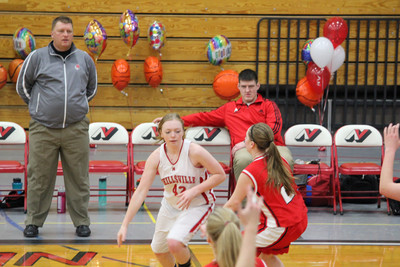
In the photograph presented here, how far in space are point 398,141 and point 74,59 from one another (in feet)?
10.9

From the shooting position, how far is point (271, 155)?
3914 mm

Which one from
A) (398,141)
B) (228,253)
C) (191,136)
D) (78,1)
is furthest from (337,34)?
(228,253)

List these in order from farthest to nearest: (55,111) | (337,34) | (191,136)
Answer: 1. (337,34)
2. (191,136)
3. (55,111)

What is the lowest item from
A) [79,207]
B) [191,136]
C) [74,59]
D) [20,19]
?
[79,207]

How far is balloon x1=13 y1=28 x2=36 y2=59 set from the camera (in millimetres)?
9484

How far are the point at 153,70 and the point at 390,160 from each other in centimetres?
721

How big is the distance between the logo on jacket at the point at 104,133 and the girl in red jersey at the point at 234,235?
4.04 m

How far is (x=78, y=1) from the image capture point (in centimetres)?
1012

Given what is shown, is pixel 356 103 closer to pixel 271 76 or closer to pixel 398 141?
pixel 271 76

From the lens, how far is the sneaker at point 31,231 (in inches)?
209

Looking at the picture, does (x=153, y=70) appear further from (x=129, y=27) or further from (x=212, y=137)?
(x=212, y=137)

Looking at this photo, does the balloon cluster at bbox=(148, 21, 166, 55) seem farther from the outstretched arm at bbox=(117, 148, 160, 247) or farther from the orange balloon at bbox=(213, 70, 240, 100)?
the outstretched arm at bbox=(117, 148, 160, 247)

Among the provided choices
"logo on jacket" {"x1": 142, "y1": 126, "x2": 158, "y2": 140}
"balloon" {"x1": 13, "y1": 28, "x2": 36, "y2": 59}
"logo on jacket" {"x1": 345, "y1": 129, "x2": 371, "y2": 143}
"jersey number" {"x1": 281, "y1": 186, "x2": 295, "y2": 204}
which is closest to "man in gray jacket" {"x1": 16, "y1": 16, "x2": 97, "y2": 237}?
"logo on jacket" {"x1": 142, "y1": 126, "x2": 158, "y2": 140}

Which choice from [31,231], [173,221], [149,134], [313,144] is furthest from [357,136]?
[31,231]
